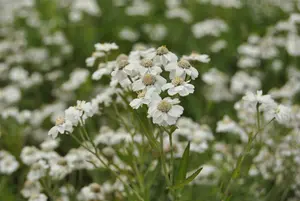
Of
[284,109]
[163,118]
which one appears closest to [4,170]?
[163,118]

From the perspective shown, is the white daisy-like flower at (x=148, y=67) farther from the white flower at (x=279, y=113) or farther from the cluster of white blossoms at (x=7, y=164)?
the cluster of white blossoms at (x=7, y=164)

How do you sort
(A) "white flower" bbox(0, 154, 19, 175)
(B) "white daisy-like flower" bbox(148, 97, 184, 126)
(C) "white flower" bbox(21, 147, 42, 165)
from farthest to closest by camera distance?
(A) "white flower" bbox(0, 154, 19, 175)
(C) "white flower" bbox(21, 147, 42, 165)
(B) "white daisy-like flower" bbox(148, 97, 184, 126)

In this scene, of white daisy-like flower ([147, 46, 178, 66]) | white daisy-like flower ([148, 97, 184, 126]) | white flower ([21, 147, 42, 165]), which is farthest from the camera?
white flower ([21, 147, 42, 165])

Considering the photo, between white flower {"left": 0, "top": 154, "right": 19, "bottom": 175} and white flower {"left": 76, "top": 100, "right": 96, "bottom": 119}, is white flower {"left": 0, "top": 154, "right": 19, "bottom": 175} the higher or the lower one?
the lower one

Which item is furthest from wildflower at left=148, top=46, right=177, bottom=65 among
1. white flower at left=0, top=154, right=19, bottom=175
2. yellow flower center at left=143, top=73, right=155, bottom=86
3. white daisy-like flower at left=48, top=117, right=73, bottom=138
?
white flower at left=0, top=154, right=19, bottom=175

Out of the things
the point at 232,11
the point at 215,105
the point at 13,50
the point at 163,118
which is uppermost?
the point at 163,118

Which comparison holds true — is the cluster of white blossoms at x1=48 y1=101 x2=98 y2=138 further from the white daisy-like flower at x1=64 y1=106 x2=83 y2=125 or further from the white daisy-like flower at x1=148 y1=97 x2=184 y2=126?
the white daisy-like flower at x1=148 y1=97 x2=184 y2=126

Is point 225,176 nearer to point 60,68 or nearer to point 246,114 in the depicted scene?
point 246,114

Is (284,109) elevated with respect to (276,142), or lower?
elevated
